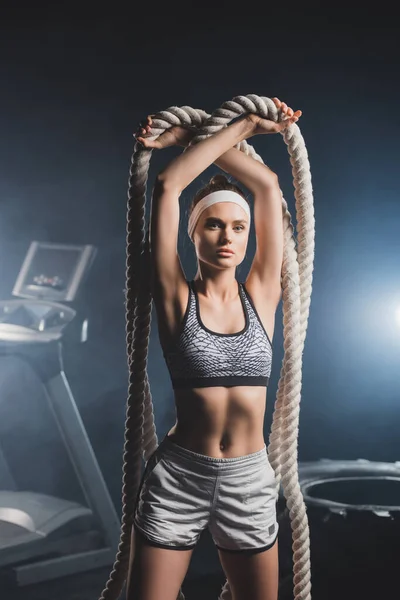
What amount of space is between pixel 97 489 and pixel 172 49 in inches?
70.9

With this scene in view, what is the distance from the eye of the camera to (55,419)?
2934 mm

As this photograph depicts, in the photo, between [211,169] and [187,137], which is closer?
[187,137]

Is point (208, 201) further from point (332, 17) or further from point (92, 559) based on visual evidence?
point (92, 559)

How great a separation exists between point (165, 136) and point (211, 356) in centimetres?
55

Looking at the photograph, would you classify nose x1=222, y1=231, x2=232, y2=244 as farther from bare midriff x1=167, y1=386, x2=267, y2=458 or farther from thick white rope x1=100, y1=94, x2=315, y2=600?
bare midriff x1=167, y1=386, x2=267, y2=458

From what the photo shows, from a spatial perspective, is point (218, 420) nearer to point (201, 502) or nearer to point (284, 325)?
point (201, 502)

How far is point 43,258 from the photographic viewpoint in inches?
114

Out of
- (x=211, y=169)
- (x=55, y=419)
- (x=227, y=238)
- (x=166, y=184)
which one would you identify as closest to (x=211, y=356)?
(x=227, y=238)

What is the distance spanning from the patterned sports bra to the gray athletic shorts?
6.8 inches

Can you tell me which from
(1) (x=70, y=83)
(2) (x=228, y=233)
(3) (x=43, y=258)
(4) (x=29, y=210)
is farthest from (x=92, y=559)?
(1) (x=70, y=83)

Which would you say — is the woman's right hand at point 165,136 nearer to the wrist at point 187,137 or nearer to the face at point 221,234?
the wrist at point 187,137

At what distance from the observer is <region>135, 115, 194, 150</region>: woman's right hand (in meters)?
1.69

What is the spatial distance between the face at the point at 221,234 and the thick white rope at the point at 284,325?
0.51 ft

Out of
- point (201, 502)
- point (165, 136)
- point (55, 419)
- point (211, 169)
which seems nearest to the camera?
point (201, 502)
